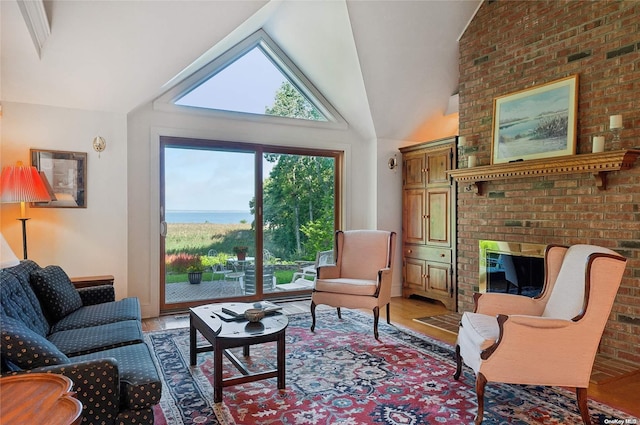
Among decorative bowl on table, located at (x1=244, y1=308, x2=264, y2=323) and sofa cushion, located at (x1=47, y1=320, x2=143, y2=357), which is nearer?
sofa cushion, located at (x1=47, y1=320, x2=143, y2=357)

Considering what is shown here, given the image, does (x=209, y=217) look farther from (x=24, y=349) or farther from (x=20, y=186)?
(x=24, y=349)

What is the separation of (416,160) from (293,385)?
366 cm

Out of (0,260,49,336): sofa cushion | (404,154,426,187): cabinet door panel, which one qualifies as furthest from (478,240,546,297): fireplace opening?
(0,260,49,336): sofa cushion

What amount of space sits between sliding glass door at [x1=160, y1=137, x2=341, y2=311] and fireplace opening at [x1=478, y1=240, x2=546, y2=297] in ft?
7.33

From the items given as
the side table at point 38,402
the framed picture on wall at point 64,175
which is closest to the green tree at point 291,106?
the framed picture on wall at point 64,175

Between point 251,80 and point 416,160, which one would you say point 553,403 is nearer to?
point 416,160

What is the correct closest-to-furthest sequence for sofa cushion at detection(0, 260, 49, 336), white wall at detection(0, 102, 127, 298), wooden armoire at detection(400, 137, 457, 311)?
sofa cushion at detection(0, 260, 49, 336) → white wall at detection(0, 102, 127, 298) → wooden armoire at detection(400, 137, 457, 311)

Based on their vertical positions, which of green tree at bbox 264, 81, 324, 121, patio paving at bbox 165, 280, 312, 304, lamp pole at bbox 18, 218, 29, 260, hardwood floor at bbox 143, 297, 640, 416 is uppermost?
green tree at bbox 264, 81, 324, 121

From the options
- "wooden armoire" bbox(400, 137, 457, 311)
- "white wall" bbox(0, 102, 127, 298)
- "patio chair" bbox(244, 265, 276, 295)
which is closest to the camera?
"white wall" bbox(0, 102, 127, 298)

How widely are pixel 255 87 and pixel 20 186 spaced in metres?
2.84

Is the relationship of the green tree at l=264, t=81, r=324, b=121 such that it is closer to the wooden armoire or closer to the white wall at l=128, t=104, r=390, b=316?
the white wall at l=128, t=104, r=390, b=316

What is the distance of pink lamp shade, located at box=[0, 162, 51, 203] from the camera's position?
10.6ft

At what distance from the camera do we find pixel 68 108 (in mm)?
3932

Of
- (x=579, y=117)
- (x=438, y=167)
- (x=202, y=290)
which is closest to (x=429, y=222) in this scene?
(x=438, y=167)
